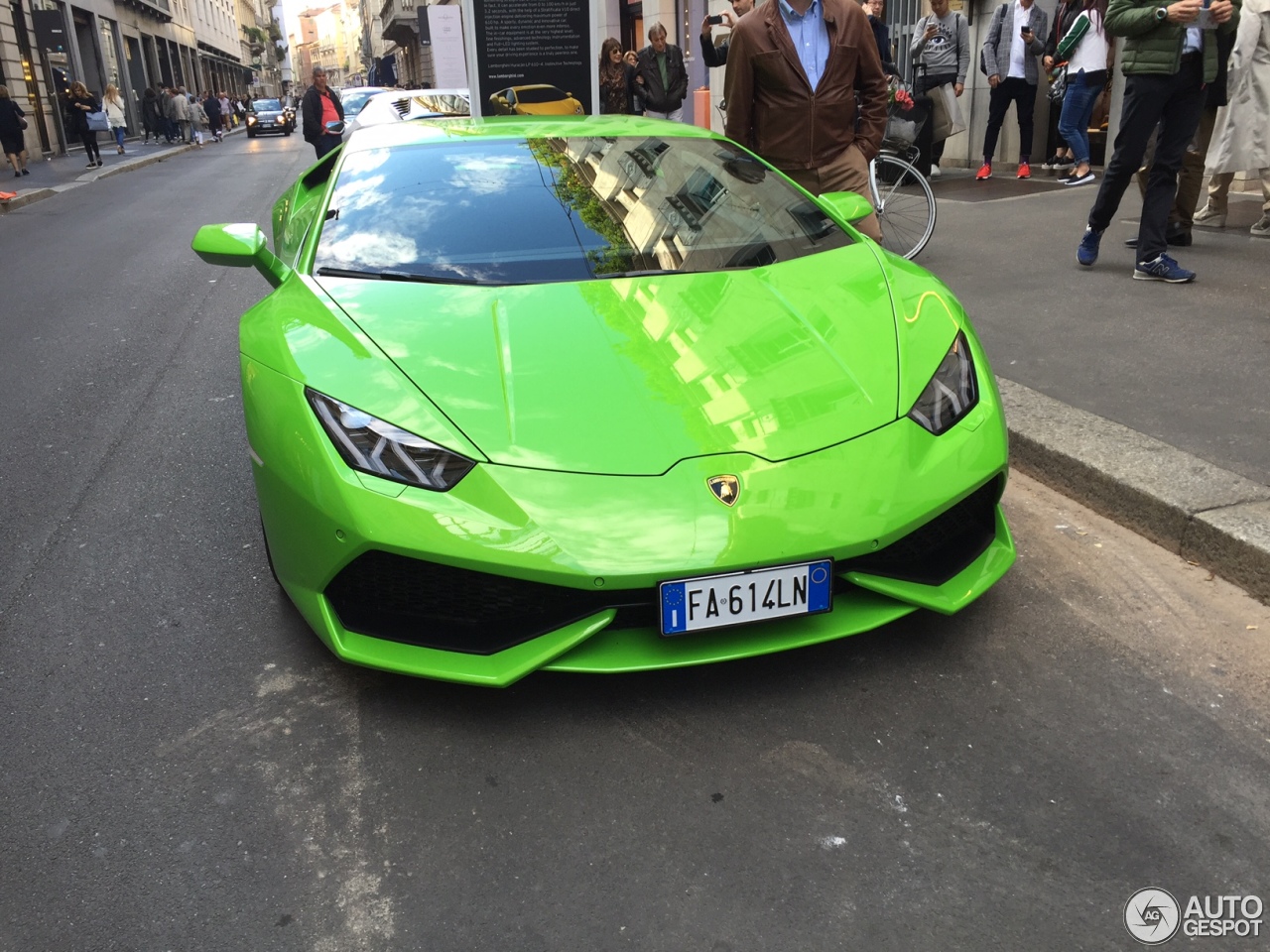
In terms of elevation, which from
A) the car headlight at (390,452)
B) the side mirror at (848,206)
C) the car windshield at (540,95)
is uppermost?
the car windshield at (540,95)

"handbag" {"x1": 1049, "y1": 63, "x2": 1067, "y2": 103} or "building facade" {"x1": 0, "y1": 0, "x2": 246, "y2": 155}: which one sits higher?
"building facade" {"x1": 0, "y1": 0, "x2": 246, "y2": 155}

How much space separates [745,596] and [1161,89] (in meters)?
4.50

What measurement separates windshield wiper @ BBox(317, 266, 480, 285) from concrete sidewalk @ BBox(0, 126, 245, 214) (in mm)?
14733

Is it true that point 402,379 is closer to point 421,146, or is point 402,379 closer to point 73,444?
point 421,146

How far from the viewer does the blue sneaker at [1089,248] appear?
237 inches

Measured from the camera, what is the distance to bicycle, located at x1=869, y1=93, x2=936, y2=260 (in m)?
6.87

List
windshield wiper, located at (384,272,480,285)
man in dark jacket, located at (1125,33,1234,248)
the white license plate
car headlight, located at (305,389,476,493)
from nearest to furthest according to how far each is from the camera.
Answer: the white license plate, car headlight, located at (305,389,476,493), windshield wiper, located at (384,272,480,285), man in dark jacket, located at (1125,33,1234,248)

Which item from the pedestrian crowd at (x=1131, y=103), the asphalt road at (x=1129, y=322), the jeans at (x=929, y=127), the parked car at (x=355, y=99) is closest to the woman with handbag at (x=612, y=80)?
the jeans at (x=929, y=127)

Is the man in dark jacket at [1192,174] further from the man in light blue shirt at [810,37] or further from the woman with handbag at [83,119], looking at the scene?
the woman with handbag at [83,119]

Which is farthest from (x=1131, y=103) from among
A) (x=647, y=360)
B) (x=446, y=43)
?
(x=446, y=43)

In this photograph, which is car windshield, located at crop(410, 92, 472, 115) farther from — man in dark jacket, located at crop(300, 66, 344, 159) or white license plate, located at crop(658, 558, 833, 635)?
white license plate, located at crop(658, 558, 833, 635)

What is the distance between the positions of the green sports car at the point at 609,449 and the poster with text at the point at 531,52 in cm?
716

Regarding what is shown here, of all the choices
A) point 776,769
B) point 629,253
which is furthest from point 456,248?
point 776,769

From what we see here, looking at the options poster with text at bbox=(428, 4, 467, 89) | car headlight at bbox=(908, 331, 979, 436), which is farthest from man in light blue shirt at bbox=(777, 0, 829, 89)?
poster with text at bbox=(428, 4, 467, 89)
